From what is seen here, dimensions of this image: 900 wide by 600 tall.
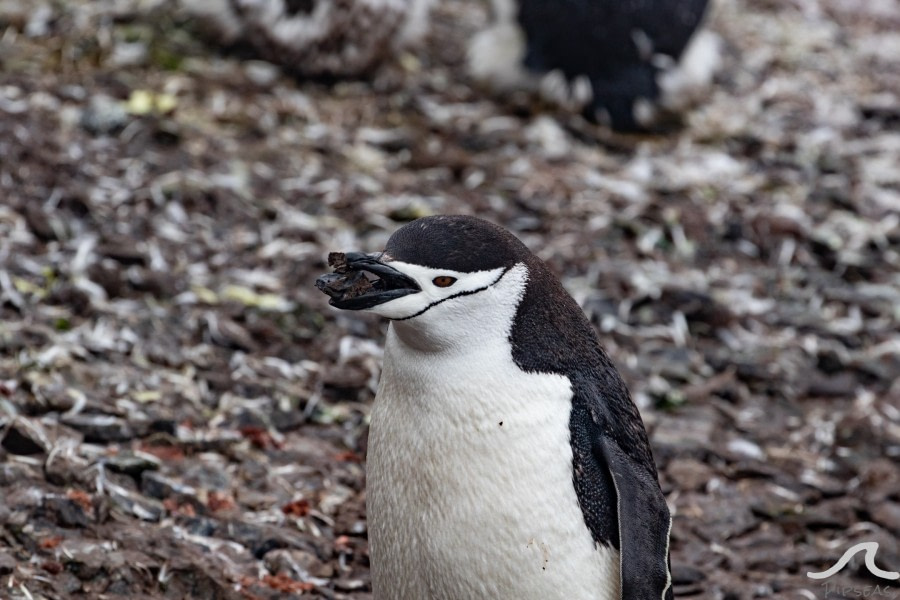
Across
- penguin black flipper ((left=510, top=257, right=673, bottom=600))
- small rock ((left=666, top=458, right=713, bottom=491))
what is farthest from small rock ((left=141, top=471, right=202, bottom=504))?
small rock ((left=666, top=458, right=713, bottom=491))

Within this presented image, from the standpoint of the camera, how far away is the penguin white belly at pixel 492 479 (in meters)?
2.53

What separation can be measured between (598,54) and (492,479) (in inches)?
175

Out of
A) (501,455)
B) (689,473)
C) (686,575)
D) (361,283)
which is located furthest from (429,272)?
(689,473)

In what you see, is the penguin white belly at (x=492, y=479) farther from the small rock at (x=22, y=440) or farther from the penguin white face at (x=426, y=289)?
the small rock at (x=22, y=440)

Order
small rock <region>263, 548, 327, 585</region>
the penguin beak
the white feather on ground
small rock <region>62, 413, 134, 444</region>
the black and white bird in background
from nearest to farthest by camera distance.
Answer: the penguin beak < small rock <region>263, 548, 327, 585</region> < small rock <region>62, 413, 134, 444</region> < the white feather on ground < the black and white bird in background

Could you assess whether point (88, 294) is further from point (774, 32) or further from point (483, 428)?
point (774, 32)

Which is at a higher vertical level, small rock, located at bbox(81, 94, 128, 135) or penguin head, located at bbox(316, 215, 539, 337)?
penguin head, located at bbox(316, 215, 539, 337)

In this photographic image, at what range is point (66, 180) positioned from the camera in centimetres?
479

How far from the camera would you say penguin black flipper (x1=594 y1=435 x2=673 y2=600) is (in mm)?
2520

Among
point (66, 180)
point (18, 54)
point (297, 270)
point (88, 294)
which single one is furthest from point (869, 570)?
point (18, 54)

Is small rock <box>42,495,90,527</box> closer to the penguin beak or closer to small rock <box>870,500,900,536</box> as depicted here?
the penguin beak

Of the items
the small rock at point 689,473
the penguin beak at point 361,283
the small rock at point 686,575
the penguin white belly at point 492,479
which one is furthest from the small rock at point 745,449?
the penguin beak at point 361,283

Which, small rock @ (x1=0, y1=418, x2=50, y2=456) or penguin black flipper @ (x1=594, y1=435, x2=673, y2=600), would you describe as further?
small rock @ (x1=0, y1=418, x2=50, y2=456)

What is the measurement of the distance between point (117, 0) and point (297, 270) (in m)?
2.42
